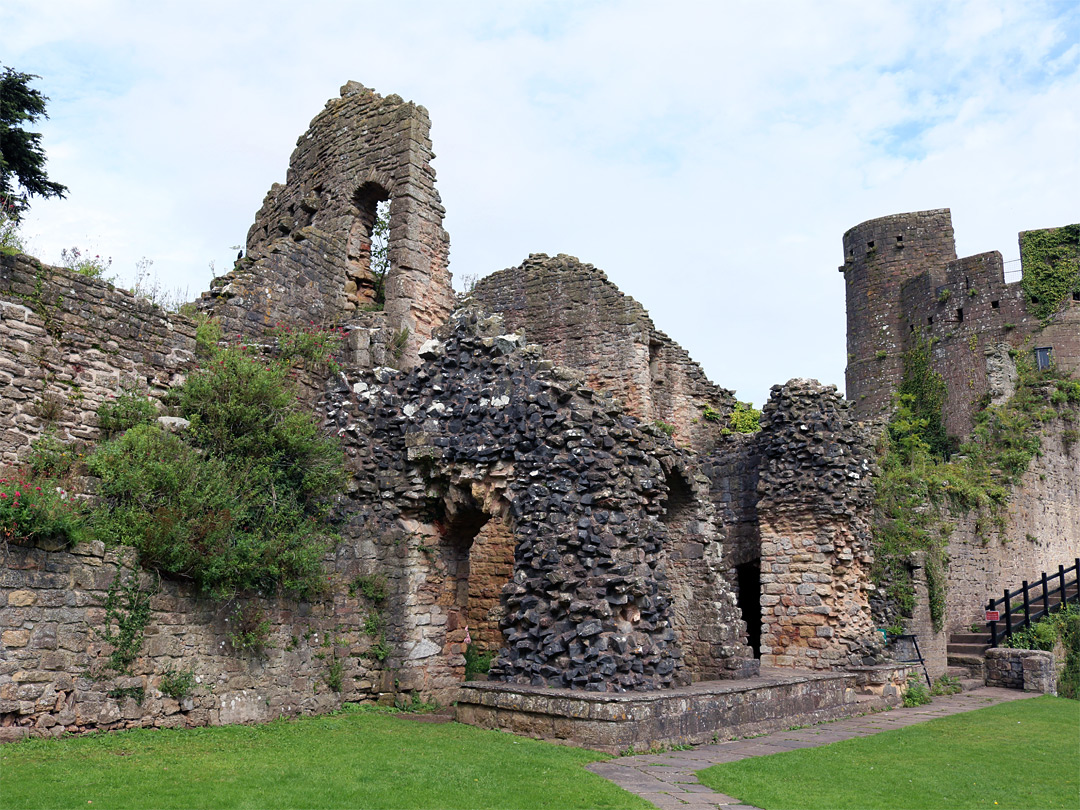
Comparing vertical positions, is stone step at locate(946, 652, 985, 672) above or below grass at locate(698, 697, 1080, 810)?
above

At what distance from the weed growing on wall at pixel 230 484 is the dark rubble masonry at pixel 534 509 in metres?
0.85

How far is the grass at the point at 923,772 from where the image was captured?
22.1 ft

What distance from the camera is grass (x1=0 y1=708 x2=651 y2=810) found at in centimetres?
578

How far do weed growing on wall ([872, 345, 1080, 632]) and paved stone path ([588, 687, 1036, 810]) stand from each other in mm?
2600

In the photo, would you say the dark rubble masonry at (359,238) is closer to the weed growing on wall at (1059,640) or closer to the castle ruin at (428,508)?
the castle ruin at (428,508)

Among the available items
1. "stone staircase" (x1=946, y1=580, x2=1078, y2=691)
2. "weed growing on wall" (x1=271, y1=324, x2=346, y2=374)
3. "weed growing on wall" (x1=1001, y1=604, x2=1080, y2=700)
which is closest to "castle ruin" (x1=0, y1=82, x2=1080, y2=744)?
"weed growing on wall" (x1=271, y1=324, x2=346, y2=374)

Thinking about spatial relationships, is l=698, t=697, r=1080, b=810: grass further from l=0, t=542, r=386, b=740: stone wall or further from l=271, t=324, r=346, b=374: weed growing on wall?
l=271, t=324, r=346, b=374: weed growing on wall

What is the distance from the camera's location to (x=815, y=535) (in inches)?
549

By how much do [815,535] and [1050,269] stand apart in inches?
751

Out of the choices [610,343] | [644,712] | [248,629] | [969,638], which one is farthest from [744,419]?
[248,629]

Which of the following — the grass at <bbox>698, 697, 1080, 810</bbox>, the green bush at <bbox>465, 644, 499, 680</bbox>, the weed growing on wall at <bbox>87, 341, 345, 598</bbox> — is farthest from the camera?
the green bush at <bbox>465, 644, 499, 680</bbox>

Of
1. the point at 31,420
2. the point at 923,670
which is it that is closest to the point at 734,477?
the point at 923,670

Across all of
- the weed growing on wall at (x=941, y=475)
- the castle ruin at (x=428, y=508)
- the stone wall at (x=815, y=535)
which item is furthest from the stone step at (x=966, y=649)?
the stone wall at (x=815, y=535)

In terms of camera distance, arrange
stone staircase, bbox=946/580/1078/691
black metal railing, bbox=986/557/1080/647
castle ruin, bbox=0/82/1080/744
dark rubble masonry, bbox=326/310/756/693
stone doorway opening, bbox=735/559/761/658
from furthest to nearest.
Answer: black metal railing, bbox=986/557/1080/647 < stone doorway opening, bbox=735/559/761/658 < stone staircase, bbox=946/580/1078/691 < dark rubble masonry, bbox=326/310/756/693 < castle ruin, bbox=0/82/1080/744
